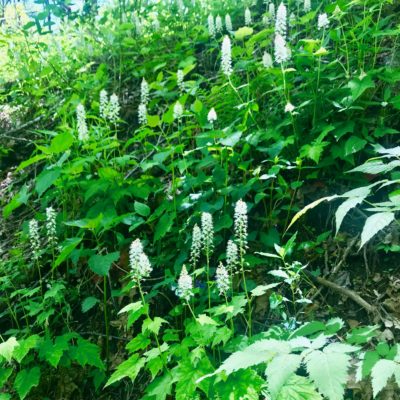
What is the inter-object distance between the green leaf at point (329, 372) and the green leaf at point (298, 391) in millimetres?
521

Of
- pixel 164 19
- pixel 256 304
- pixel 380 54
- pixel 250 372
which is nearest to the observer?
pixel 250 372

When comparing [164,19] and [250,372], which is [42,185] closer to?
[250,372]

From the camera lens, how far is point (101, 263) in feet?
8.33

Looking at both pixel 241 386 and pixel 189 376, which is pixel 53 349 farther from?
pixel 241 386

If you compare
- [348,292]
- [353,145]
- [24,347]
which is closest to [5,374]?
[24,347]

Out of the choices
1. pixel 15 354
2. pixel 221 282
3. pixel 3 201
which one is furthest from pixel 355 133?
pixel 3 201

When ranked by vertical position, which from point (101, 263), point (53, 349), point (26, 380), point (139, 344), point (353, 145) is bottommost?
point (26, 380)

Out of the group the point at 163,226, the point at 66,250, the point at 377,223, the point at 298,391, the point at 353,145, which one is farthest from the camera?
the point at 163,226

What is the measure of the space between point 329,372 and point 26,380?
184 centimetres

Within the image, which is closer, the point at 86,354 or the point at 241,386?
the point at 241,386

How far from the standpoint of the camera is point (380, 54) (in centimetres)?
362

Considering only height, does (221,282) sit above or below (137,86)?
below

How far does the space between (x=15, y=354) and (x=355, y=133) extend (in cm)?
244

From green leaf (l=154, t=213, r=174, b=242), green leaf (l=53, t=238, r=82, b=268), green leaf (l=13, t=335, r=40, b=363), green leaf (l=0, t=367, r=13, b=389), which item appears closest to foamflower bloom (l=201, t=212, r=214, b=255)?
green leaf (l=154, t=213, r=174, b=242)
